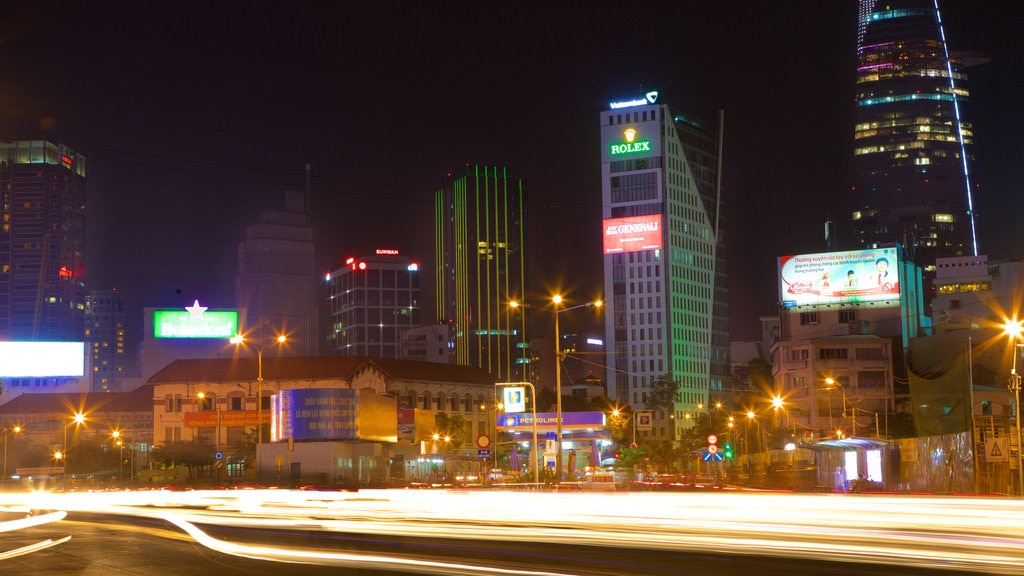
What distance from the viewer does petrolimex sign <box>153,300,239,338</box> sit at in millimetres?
135250

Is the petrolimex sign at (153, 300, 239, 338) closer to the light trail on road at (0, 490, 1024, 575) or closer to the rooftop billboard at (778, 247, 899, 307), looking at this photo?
the rooftop billboard at (778, 247, 899, 307)

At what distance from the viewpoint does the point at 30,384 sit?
6166 inches

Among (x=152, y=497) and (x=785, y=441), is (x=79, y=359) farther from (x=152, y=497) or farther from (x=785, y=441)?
(x=152, y=497)

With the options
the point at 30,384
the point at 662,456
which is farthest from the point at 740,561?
the point at 30,384

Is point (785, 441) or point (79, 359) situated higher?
point (79, 359)

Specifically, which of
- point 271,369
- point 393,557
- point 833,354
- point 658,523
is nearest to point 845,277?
point 833,354

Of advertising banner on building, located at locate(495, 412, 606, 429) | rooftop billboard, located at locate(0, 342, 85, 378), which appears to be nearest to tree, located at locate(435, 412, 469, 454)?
advertising banner on building, located at locate(495, 412, 606, 429)

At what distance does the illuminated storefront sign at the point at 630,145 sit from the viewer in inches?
7785

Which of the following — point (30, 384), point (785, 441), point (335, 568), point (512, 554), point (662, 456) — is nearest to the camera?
point (335, 568)

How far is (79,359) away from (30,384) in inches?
1503

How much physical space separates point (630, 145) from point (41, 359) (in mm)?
109598

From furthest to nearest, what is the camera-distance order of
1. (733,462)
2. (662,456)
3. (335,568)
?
(662,456) < (733,462) < (335,568)

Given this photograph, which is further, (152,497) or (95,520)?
(152,497)

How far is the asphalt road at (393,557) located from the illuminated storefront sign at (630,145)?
569 feet
